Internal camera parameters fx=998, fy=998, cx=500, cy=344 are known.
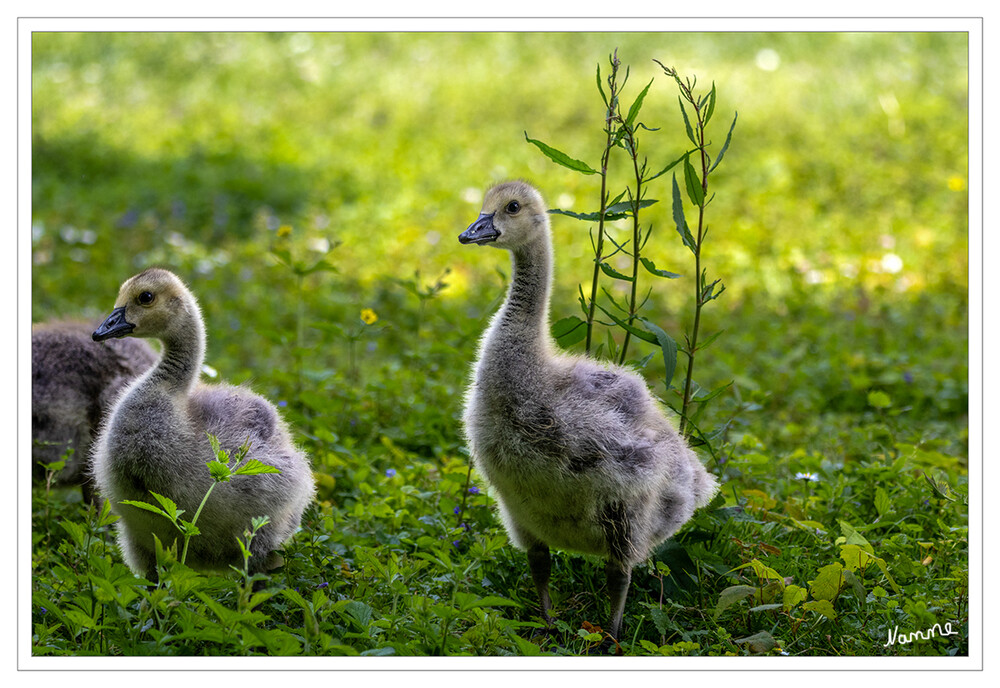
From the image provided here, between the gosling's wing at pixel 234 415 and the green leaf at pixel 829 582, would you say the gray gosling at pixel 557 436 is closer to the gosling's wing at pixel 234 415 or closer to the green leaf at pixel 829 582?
the green leaf at pixel 829 582

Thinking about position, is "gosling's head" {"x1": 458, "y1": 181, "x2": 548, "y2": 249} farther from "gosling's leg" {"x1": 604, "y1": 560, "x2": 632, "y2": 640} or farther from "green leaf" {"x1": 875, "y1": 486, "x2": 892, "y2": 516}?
"green leaf" {"x1": 875, "y1": 486, "x2": 892, "y2": 516}

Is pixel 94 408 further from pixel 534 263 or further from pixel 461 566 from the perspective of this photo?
pixel 534 263

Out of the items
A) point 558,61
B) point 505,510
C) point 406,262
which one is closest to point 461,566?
point 505,510

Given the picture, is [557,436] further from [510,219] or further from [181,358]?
[181,358]

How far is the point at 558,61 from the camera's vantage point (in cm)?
1420

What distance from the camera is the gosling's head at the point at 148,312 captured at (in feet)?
13.5

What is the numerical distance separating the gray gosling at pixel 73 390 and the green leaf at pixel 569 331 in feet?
7.63

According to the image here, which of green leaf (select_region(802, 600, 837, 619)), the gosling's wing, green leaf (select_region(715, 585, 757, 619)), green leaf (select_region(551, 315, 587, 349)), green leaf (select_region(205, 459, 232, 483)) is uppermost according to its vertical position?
green leaf (select_region(551, 315, 587, 349))

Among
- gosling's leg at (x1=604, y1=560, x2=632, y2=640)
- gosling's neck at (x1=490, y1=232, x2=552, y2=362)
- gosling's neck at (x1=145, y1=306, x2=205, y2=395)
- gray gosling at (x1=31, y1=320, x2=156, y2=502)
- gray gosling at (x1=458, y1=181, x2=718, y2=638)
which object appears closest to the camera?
gray gosling at (x1=458, y1=181, x2=718, y2=638)

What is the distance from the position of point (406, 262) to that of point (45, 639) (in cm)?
621

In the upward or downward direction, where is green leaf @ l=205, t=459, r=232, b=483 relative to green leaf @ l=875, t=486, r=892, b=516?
upward

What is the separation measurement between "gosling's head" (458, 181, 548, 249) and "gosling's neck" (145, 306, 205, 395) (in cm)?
123

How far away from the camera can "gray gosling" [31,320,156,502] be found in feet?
16.9

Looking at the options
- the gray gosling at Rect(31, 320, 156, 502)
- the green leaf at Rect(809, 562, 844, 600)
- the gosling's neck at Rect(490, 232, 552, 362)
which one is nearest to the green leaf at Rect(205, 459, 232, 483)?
the gosling's neck at Rect(490, 232, 552, 362)
